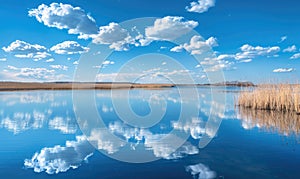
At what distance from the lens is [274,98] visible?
17734mm

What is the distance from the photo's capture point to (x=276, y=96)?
17.6m

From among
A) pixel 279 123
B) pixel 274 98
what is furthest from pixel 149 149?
pixel 274 98

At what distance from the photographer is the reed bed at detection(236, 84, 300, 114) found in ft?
54.1

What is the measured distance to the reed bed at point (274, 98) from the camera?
16.5 metres

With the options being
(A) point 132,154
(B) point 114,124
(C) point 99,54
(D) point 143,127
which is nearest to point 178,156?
(A) point 132,154

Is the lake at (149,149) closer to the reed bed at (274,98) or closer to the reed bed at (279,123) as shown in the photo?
the reed bed at (279,123)

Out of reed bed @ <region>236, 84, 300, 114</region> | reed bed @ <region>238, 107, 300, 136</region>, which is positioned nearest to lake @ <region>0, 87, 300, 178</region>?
reed bed @ <region>238, 107, 300, 136</region>

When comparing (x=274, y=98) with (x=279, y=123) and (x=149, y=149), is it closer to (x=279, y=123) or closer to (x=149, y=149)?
(x=279, y=123)

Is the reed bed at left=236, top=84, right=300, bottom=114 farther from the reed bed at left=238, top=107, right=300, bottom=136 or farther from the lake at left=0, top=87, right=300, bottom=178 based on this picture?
the lake at left=0, top=87, right=300, bottom=178

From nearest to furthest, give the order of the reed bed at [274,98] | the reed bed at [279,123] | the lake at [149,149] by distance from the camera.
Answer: the lake at [149,149], the reed bed at [279,123], the reed bed at [274,98]

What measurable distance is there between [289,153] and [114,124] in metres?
7.27

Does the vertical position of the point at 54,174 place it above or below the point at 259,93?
below

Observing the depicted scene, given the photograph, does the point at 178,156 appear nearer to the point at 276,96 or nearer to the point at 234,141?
the point at 234,141

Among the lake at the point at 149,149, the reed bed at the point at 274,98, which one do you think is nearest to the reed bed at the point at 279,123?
the lake at the point at 149,149
